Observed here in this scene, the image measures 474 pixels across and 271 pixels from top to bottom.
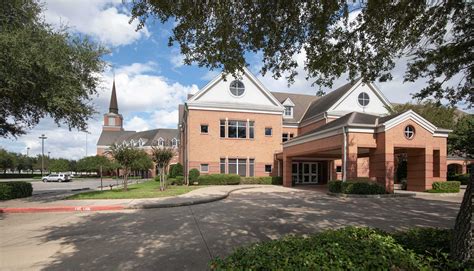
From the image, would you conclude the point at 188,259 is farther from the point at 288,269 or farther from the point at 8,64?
the point at 8,64

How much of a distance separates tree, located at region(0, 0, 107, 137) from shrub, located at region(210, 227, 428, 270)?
41.7 feet

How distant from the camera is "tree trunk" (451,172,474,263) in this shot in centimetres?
415

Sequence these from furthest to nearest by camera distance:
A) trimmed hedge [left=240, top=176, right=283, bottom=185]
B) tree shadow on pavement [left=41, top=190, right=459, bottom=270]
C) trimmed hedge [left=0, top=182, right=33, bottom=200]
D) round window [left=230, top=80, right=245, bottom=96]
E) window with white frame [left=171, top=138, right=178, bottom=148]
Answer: window with white frame [left=171, top=138, right=178, bottom=148], round window [left=230, top=80, right=245, bottom=96], trimmed hedge [left=240, top=176, right=283, bottom=185], trimmed hedge [left=0, top=182, right=33, bottom=200], tree shadow on pavement [left=41, top=190, right=459, bottom=270]

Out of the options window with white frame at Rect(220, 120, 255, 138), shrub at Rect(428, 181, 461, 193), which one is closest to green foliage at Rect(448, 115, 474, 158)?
shrub at Rect(428, 181, 461, 193)

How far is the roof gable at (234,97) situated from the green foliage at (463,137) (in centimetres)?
1669

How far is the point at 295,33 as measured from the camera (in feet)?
23.7

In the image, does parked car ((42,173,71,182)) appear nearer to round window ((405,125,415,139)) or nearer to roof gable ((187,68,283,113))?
roof gable ((187,68,283,113))

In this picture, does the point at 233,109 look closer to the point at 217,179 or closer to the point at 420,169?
the point at 217,179

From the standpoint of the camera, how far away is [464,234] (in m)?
4.23

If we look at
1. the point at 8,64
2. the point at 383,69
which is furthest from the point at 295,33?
the point at 8,64

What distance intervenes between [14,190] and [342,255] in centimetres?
1995

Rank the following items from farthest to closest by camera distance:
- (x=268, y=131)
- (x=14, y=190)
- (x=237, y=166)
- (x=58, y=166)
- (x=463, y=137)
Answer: (x=58, y=166), (x=268, y=131), (x=237, y=166), (x=463, y=137), (x=14, y=190)

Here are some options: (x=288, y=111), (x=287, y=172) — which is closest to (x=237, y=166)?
(x=287, y=172)

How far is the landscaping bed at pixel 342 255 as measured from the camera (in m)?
3.77
